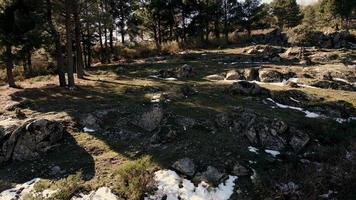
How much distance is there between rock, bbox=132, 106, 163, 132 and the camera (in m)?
17.3

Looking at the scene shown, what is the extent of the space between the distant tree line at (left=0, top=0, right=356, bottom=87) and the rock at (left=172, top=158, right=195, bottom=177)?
1364cm

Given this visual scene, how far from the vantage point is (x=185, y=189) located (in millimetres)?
12945

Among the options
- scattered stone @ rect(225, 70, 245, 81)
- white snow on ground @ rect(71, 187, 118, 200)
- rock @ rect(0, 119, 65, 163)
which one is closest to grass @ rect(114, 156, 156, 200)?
white snow on ground @ rect(71, 187, 118, 200)

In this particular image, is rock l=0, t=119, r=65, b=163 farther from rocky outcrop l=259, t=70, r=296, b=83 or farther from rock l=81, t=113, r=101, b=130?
rocky outcrop l=259, t=70, r=296, b=83

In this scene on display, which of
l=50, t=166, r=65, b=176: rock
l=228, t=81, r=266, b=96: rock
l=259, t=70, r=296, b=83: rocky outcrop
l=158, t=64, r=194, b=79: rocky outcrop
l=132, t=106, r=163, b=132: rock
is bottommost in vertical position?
l=50, t=166, r=65, b=176: rock

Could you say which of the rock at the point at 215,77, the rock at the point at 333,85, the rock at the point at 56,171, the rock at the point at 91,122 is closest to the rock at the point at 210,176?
the rock at the point at 56,171

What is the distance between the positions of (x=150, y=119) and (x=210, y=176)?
5168mm

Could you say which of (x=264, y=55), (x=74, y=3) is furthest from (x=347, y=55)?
(x=74, y=3)

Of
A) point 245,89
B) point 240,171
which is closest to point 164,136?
point 240,171

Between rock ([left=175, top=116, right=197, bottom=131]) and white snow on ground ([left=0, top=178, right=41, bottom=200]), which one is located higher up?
rock ([left=175, top=116, right=197, bottom=131])

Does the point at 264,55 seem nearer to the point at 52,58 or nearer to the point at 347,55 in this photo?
the point at 347,55

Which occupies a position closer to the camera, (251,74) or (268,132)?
(268,132)

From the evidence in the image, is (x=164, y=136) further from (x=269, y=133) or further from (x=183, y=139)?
(x=269, y=133)

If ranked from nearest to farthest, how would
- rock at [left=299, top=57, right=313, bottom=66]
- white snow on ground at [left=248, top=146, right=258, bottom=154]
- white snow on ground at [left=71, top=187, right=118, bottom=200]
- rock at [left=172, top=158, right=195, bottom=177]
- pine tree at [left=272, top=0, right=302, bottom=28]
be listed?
white snow on ground at [left=71, top=187, right=118, bottom=200], rock at [left=172, top=158, right=195, bottom=177], white snow on ground at [left=248, top=146, right=258, bottom=154], rock at [left=299, top=57, right=313, bottom=66], pine tree at [left=272, top=0, right=302, bottom=28]
